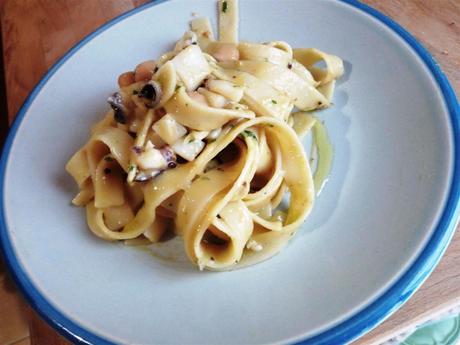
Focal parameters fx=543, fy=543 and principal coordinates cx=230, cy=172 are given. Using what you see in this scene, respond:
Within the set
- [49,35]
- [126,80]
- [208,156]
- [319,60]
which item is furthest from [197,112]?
[49,35]

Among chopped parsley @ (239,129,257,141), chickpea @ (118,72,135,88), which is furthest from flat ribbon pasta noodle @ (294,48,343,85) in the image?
chickpea @ (118,72,135,88)

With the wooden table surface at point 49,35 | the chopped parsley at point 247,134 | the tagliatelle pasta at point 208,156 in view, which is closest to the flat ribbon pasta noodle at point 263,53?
the tagliatelle pasta at point 208,156

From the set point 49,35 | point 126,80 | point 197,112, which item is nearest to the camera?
point 197,112

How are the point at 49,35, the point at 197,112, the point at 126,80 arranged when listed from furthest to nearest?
the point at 49,35, the point at 126,80, the point at 197,112

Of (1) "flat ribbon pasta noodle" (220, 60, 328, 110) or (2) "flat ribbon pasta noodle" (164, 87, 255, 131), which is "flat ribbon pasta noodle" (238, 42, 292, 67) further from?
(2) "flat ribbon pasta noodle" (164, 87, 255, 131)

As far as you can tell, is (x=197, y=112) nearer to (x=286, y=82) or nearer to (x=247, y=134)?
(x=247, y=134)

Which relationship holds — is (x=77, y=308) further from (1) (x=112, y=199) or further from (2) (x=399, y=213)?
(2) (x=399, y=213)

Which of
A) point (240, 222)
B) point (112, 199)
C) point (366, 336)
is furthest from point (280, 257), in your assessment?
point (112, 199)
